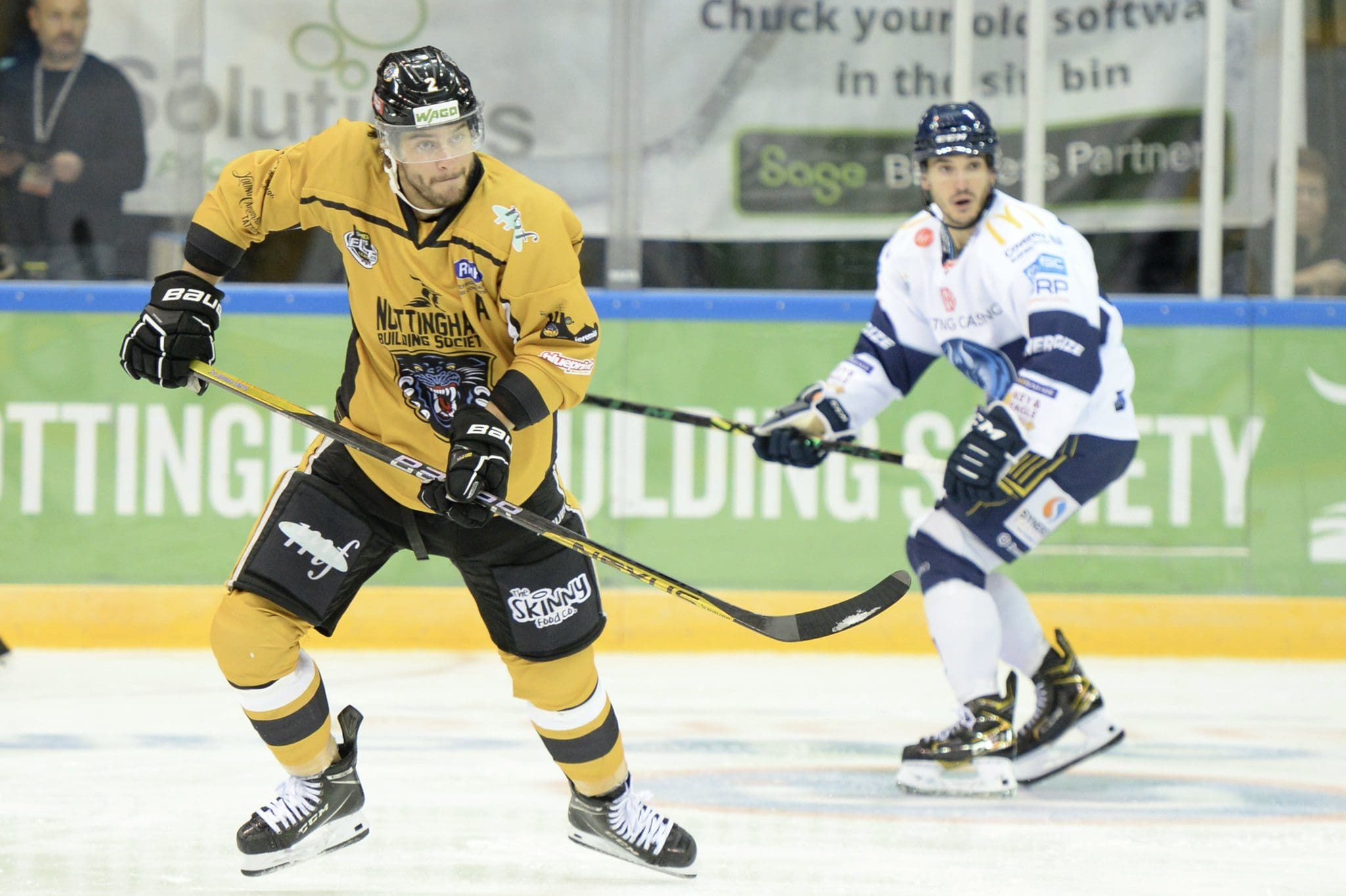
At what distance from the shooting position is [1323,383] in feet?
18.5

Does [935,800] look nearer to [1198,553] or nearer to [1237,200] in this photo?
[1198,553]

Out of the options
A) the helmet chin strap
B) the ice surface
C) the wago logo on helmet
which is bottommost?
the ice surface

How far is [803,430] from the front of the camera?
13.1 feet

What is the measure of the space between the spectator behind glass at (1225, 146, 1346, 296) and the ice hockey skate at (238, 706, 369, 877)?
381 cm

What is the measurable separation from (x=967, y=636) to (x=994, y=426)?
44 centimetres

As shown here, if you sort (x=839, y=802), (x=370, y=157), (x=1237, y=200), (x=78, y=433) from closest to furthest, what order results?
(x=370, y=157)
(x=839, y=802)
(x=78, y=433)
(x=1237, y=200)

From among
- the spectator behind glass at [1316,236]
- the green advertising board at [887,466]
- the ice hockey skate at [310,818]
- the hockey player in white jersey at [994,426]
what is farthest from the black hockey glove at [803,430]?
the spectator behind glass at [1316,236]

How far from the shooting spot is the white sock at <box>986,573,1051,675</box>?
3.89m

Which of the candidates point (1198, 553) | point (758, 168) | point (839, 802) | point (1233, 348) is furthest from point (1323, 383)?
point (839, 802)

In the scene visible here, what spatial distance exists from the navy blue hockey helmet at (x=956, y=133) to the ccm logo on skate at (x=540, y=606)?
53.0 inches

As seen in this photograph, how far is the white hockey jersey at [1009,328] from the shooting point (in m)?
3.59

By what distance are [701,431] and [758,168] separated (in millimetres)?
965

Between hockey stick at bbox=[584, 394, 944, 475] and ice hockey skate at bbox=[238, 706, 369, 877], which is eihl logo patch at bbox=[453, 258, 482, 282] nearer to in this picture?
ice hockey skate at bbox=[238, 706, 369, 877]

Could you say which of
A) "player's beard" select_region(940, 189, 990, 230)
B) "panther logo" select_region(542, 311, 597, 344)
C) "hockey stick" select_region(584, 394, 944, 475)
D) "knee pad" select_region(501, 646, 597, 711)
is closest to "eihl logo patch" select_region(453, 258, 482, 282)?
"panther logo" select_region(542, 311, 597, 344)
